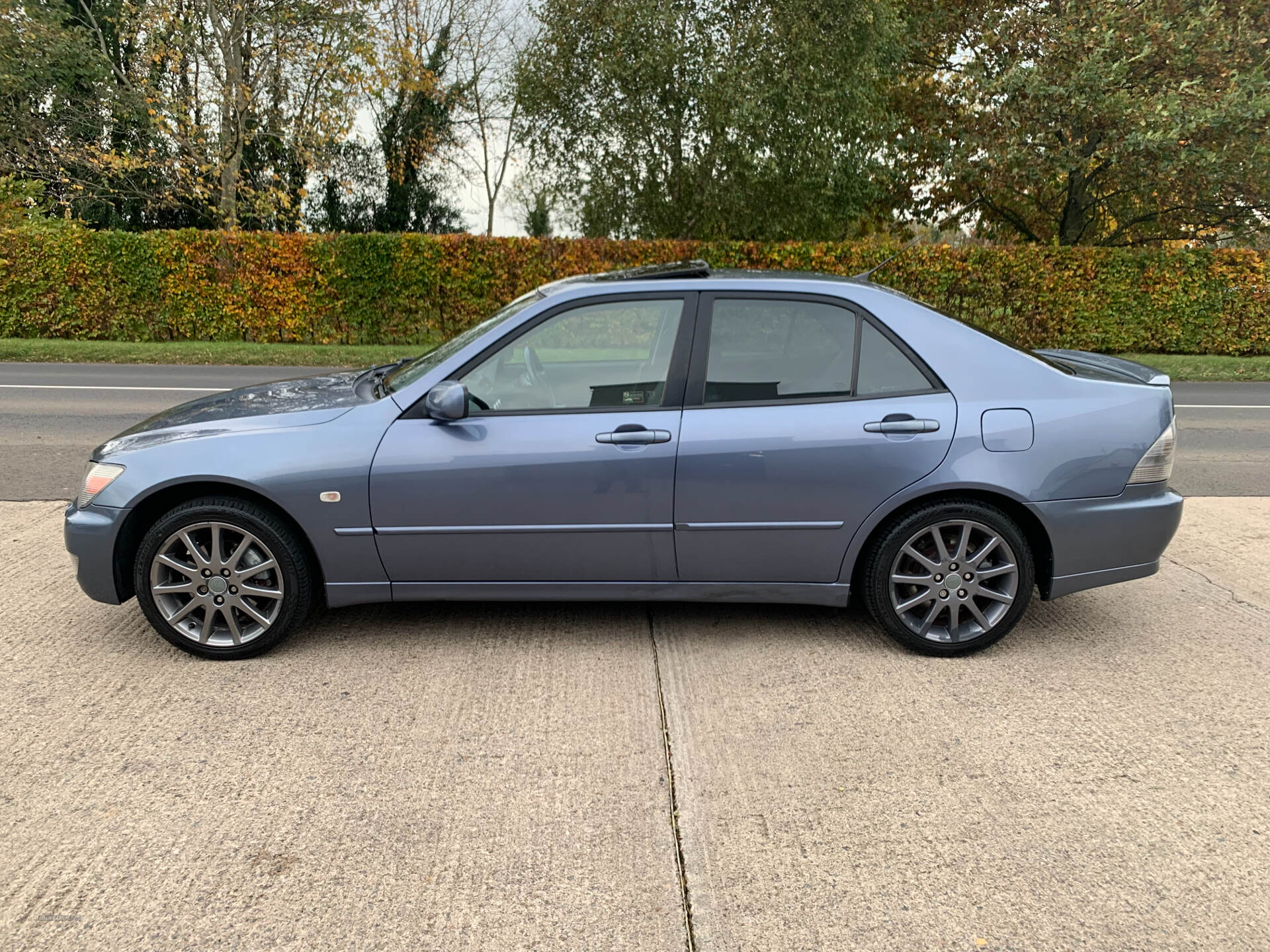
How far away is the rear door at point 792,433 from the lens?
13.1 feet

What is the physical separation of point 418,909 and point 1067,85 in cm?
1829

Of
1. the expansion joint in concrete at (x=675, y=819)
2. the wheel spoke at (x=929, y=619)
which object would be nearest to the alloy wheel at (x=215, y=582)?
the expansion joint in concrete at (x=675, y=819)

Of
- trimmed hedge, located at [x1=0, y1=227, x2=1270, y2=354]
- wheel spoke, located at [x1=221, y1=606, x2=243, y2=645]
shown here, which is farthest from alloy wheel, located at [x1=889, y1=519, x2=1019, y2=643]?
trimmed hedge, located at [x1=0, y1=227, x2=1270, y2=354]

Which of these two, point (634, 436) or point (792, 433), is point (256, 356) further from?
point (792, 433)

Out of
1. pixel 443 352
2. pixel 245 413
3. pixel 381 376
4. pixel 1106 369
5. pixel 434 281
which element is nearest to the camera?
pixel 245 413

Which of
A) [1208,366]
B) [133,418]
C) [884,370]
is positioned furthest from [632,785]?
[1208,366]

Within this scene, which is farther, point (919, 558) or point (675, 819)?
point (919, 558)

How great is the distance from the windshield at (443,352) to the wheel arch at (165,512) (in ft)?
2.28

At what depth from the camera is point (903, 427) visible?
4016 millimetres

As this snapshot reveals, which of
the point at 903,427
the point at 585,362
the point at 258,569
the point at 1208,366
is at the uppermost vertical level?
the point at 1208,366

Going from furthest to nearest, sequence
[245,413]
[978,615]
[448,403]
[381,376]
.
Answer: [381,376]
[245,413]
[978,615]
[448,403]

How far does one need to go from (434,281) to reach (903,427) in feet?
48.5

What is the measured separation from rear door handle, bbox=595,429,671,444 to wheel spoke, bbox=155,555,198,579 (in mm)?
1709

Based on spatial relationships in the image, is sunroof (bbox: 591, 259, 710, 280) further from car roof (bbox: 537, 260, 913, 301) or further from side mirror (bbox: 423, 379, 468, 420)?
side mirror (bbox: 423, 379, 468, 420)
